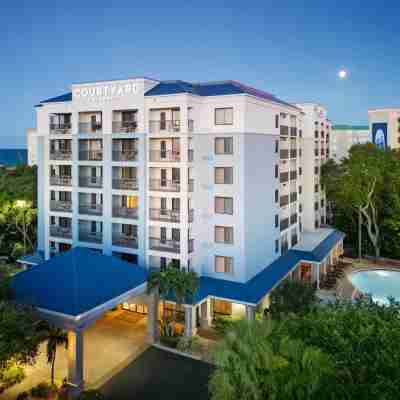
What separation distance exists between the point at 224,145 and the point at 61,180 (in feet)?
46.9

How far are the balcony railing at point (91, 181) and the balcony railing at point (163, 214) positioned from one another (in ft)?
18.8

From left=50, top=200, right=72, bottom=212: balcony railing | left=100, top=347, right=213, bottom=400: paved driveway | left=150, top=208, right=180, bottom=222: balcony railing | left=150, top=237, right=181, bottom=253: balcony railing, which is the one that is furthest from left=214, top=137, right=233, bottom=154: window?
left=100, top=347, right=213, bottom=400: paved driveway

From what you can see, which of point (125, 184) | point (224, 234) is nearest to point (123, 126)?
point (125, 184)

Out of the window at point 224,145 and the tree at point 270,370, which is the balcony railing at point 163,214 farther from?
the tree at point 270,370

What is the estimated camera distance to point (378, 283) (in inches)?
1531

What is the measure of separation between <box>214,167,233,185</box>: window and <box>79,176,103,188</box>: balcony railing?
9.69 m

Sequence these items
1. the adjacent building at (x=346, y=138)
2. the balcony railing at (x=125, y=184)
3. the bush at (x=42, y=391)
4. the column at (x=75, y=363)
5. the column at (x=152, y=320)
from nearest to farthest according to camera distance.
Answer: the bush at (x=42, y=391), the column at (x=75, y=363), the column at (x=152, y=320), the balcony railing at (x=125, y=184), the adjacent building at (x=346, y=138)

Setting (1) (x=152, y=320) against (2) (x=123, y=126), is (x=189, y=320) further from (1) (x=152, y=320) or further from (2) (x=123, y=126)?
(2) (x=123, y=126)

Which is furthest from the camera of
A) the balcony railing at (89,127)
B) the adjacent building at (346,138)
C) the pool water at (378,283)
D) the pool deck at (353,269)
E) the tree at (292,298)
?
the adjacent building at (346,138)

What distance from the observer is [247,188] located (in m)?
28.8

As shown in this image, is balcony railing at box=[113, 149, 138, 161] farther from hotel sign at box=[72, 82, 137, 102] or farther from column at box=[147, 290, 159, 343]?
column at box=[147, 290, 159, 343]

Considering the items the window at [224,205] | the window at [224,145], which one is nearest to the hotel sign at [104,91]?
the window at [224,145]

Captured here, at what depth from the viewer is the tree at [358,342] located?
9922 mm

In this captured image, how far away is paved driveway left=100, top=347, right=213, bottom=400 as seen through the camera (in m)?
19.8
